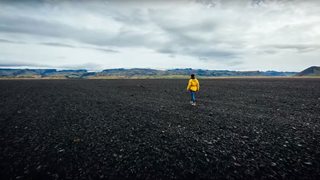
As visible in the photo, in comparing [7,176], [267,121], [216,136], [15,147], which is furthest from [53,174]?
[267,121]

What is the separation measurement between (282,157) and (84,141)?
30.0ft

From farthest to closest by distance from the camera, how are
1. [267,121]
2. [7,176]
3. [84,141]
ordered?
[267,121] → [84,141] → [7,176]

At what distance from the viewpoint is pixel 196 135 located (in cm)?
967

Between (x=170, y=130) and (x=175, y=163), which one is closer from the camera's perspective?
(x=175, y=163)

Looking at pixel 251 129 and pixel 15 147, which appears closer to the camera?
pixel 15 147

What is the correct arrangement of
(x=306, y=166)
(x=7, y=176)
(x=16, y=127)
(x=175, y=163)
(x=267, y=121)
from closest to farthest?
1. (x=7, y=176)
2. (x=306, y=166)
3. (x=175, y=163)
4. (x=16, y=127)
5. (x=267, y=121)

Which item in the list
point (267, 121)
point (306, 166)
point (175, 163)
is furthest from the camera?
point (267, 121)

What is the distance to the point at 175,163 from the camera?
667 centimetres

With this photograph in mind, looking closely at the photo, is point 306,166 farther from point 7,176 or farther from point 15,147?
point 15,147

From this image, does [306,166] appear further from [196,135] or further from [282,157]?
[196,135]

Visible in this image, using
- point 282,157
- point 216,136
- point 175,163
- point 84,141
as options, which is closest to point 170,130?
point 216,136

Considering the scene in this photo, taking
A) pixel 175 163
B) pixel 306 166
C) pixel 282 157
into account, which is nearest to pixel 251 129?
pixel 282 157

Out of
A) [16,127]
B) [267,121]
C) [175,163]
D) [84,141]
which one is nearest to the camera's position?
[175,163]

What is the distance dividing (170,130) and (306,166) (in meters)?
6.44
